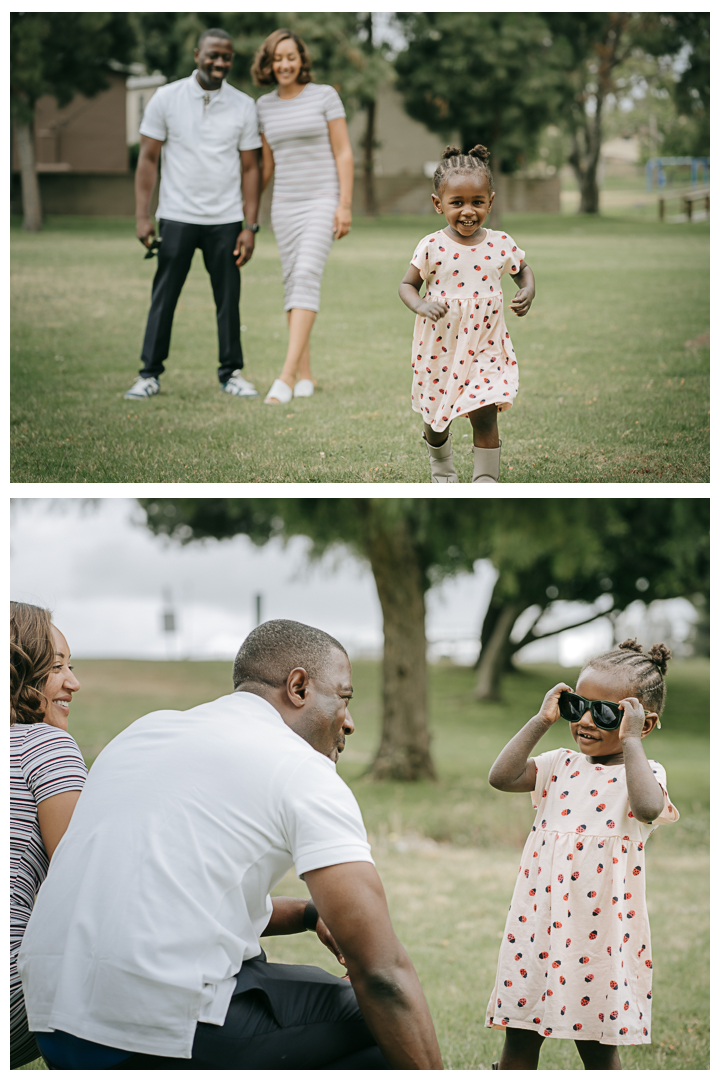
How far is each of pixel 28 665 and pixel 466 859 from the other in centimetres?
505

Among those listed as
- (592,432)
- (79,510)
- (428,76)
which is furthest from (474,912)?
(428,76)

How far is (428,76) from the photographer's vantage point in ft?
77.9

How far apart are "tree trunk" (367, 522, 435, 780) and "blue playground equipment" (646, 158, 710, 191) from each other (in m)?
23.8

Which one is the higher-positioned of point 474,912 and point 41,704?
point 41,704

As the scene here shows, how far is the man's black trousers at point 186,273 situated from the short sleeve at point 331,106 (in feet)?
2.61

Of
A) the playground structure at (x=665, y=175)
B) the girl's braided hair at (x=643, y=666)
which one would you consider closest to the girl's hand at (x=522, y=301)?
the girl's braided hair at (x=643, y=666)

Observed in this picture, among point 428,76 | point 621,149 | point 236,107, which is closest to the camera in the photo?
point 236,107

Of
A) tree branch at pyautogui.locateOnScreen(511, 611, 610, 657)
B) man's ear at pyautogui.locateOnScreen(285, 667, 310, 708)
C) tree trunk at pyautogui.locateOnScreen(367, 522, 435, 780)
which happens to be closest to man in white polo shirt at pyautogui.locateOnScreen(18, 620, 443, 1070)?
man's ear at pyautogui.locateOnScreen(285, 667, 310, 708)

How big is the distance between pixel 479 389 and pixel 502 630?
1425cm

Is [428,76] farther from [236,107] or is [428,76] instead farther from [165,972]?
[165,972]

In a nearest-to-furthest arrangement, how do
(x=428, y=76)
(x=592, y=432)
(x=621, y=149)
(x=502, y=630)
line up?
(x=592, y=432) < (x=502, y=630) < (x=428, y=76) < (x=621, y=149)

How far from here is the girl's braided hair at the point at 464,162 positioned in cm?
425

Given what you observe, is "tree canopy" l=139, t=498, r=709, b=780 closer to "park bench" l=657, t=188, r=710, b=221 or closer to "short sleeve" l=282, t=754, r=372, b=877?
"short sleeve" l=282, t=754, r=372, b=877

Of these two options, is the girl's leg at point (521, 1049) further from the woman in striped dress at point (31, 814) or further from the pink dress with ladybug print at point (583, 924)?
the woman in striped dress at point (31, 814)
